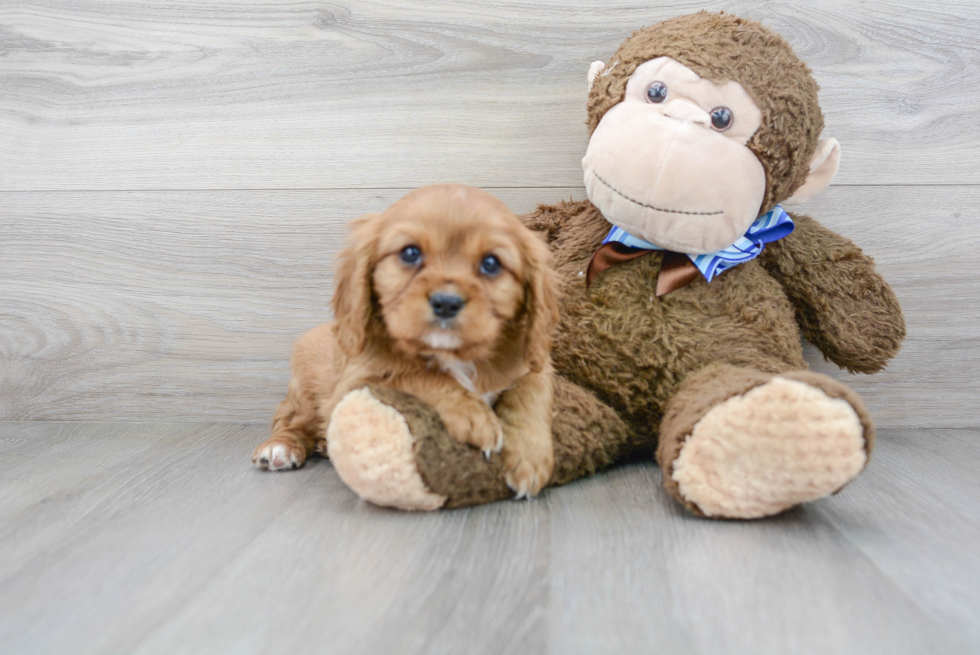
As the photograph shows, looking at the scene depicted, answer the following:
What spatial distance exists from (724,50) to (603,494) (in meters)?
0.99

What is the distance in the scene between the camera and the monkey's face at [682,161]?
4.72ft

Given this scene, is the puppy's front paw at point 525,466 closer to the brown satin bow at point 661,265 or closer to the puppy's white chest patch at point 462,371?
the puppy's white chest patch at point 462,371

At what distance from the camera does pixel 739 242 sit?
1.60 meters

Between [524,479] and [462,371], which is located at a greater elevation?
[462,371]

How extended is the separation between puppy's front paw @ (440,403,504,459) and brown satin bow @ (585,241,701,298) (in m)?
0.50

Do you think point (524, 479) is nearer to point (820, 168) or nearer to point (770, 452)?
point (770, 452)

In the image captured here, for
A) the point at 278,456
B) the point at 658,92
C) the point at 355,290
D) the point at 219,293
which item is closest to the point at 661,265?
the point at 658,92

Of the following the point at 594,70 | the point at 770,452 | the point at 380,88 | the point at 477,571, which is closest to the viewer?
the point at 477,571

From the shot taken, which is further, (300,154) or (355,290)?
(300,154)

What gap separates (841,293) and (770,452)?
2.34ft

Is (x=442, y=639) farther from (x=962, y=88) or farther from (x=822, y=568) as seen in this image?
(x=962, y=88)

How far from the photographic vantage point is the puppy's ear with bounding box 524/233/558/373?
4.48 feet

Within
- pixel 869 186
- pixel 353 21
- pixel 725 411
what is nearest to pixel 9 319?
pixel 353 21

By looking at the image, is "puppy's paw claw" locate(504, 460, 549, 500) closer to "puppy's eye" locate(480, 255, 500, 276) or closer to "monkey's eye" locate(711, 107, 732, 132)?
"puppy's eye" locate(480, 255, 500, 276)
